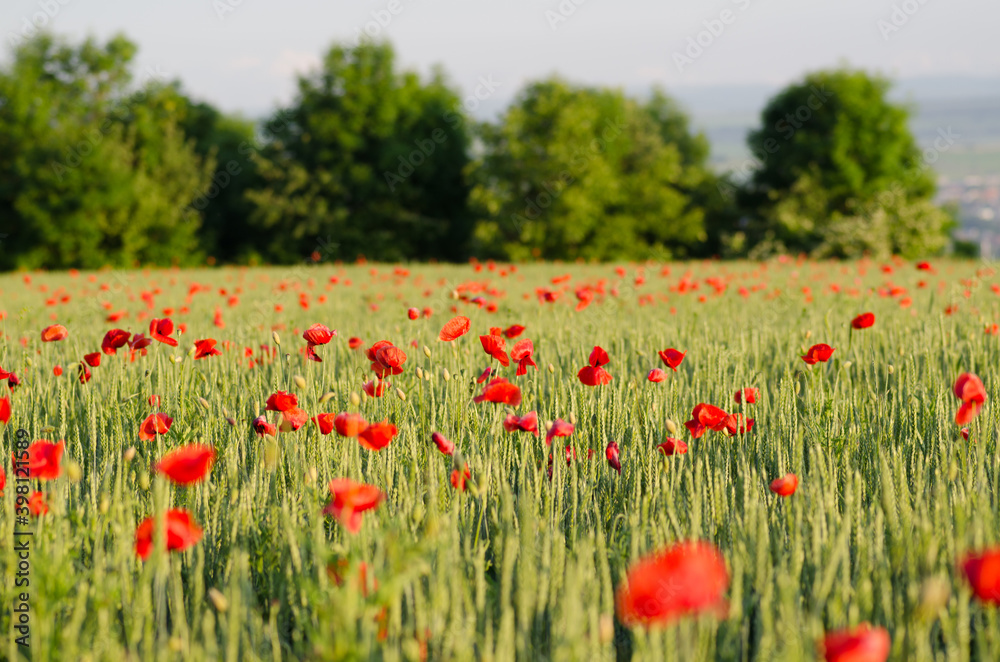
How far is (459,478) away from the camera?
5.41 feet

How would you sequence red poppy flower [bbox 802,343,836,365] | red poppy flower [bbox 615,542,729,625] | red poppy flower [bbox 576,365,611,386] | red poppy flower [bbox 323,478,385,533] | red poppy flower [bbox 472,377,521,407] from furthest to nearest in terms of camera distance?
1. red poppy flower [bbox 802,343,836,365]
2. red poppy flower [bbox 576,365,611,386]
3. red poppy flower [bbox 472,377,521,407]
4. red poppy flower [bbox 323,478,385,533]
5. red poppy flower [bbox 615,542,729,625]

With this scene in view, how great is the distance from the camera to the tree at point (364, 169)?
2936 cm

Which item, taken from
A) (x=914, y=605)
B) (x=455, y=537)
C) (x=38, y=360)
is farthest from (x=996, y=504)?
(x=38, y=360)

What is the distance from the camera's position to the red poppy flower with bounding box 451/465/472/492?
5.42 feet

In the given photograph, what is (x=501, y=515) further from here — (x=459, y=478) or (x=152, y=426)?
(x=152, y=426)

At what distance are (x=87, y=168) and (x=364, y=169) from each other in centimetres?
976

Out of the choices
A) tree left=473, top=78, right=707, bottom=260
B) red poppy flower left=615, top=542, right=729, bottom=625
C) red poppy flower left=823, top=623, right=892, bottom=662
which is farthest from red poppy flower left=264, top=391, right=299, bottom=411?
tree left=473, top=78, right=707, bottom=260

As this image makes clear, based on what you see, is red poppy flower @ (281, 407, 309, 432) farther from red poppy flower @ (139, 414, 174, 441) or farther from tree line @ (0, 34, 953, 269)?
tree line @ (0, 34, 953, 269)

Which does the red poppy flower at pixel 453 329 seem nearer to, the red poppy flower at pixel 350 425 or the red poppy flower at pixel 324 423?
the red poppy flower at pixel 324 423

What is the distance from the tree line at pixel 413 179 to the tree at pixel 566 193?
0.26 feet

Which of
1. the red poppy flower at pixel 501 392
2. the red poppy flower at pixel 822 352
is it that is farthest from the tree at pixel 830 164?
the red poppy flower at pixel 501 392

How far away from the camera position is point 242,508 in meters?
1.82

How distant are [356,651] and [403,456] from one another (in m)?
1.17

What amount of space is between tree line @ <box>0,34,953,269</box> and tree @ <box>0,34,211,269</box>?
0.25 feet
